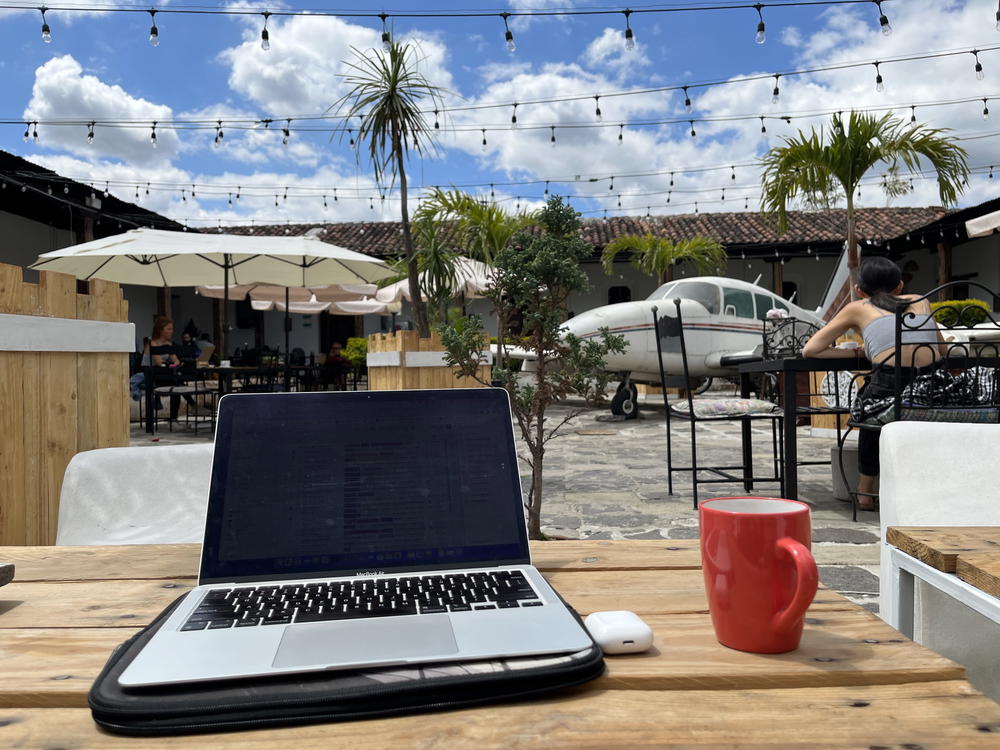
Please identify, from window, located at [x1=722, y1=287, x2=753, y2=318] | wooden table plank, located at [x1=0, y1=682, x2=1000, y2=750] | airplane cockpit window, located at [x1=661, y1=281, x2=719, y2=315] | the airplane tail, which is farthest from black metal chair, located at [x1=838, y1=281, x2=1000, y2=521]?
window, located at [x1=722, y1=287, x2=753, y2=318]

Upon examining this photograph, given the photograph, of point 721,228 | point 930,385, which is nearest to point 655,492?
point 930,385

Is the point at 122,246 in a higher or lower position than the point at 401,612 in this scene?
higher

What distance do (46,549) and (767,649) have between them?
40.3 inches

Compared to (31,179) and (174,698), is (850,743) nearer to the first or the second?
(174,698)

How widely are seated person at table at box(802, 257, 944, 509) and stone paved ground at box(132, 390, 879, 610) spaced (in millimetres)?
359

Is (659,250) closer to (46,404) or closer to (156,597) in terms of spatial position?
(46,404)

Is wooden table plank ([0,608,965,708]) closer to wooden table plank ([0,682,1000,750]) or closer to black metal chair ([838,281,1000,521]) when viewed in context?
wooden table plank ([0,682,1000,750])

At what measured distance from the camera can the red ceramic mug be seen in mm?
651

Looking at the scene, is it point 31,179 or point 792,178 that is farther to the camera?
point 31,179

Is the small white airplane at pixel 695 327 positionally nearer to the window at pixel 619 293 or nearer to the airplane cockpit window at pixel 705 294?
the airplane cockpit window at pixel 705 294

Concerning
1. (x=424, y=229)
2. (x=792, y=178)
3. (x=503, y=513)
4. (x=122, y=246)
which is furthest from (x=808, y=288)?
(x=503, y=513)

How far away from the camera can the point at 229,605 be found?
0.76m

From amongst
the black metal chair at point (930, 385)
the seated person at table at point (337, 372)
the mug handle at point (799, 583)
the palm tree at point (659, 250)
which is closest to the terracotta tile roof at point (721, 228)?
the palm tree at point (659, 250)

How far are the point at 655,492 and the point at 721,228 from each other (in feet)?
52.8
